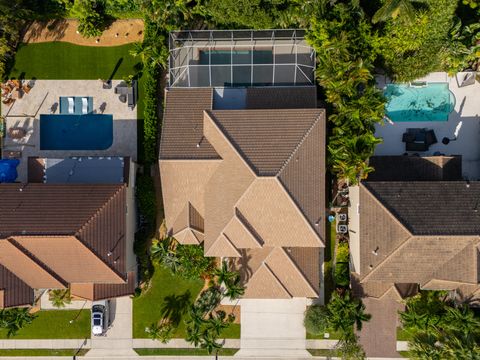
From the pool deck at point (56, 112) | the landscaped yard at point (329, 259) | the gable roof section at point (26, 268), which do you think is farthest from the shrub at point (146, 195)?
the landscaped yard at point (329, 259)

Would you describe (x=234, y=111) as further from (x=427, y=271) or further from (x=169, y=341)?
(x=169, y=341)

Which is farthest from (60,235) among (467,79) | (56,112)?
(467,79)

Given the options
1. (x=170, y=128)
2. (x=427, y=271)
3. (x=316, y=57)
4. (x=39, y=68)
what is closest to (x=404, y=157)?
(x=427, y=271)

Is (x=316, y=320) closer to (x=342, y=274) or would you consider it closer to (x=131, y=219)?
(x=342, y=274)

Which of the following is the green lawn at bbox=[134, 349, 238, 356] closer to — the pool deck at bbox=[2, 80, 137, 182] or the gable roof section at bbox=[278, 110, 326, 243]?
the gable roof section at bbox=[278, 110, 326, 243]

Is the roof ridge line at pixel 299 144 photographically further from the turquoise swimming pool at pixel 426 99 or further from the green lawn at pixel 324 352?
the green lawn at pixel 324 352
